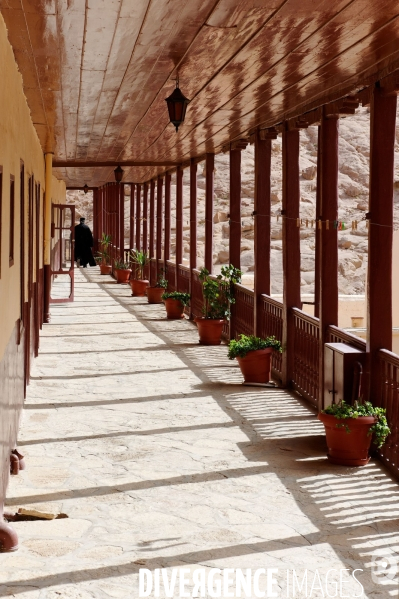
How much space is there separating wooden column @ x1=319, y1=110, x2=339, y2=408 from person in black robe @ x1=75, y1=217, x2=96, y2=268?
2584 centimetres

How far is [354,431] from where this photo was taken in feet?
A: 21.6

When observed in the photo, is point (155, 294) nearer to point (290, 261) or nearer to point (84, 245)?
point (290, 261)

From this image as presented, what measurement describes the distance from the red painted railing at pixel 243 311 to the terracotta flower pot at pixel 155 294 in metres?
6.79

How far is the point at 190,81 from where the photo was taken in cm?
729

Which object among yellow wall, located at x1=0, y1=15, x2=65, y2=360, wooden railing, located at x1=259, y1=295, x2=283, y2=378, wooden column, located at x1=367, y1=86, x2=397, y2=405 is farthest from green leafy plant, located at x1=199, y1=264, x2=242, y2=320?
yellow wall, located at x1=0, y1=15, x2=65, y2=360

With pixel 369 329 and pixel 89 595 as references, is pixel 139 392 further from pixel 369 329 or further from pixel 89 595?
pixel 89 595

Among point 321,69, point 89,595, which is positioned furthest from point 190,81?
point 89,595

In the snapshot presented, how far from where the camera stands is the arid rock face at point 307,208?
29094 mm

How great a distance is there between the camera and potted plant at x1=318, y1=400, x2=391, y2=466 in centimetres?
A: 658

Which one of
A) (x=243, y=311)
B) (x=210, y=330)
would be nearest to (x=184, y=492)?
(x=243, y=311)

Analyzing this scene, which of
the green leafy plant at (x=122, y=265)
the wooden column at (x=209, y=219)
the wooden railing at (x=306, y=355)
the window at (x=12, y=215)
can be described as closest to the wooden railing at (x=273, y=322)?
the wooden railing at (x=306, y=355)

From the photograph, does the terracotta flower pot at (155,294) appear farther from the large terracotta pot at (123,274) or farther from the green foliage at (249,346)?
the green foliage at (249,346)

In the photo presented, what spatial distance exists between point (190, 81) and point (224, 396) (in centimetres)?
366

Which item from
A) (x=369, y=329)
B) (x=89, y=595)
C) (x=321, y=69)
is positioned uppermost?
(x=321, y=69)
